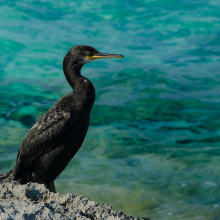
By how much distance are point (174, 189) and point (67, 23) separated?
10002mm

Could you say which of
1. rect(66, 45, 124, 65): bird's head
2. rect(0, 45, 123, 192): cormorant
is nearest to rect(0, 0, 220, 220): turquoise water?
rect(0, 45, 123, 192): cormorant

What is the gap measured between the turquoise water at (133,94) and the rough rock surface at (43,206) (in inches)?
117

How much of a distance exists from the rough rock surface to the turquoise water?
9.74 feet

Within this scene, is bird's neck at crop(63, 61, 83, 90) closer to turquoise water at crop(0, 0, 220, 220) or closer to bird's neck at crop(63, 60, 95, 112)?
bird's neck at crop(63, 60, 95, 112)

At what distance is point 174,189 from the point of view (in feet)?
21.1

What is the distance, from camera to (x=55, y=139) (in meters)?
3.78

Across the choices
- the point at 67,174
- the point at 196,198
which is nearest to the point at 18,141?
the point at 67,174

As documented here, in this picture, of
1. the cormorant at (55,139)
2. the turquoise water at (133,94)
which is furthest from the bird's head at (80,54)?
the turquoise water at (133,94)

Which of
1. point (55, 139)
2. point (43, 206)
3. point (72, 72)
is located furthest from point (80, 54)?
point (43, 206)

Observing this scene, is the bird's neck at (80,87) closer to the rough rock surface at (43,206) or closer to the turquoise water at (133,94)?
the rough rock surface at (43,206)

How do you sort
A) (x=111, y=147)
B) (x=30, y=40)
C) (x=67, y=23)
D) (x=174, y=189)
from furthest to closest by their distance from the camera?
(x=67, y=23), (x=30, y=40), (x=111, y=147), (x=174, y=189)

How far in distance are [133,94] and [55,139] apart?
6156mm

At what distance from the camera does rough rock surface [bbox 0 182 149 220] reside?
2531 mm

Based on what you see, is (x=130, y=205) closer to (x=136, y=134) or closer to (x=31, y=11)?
(x=136, y=134)
